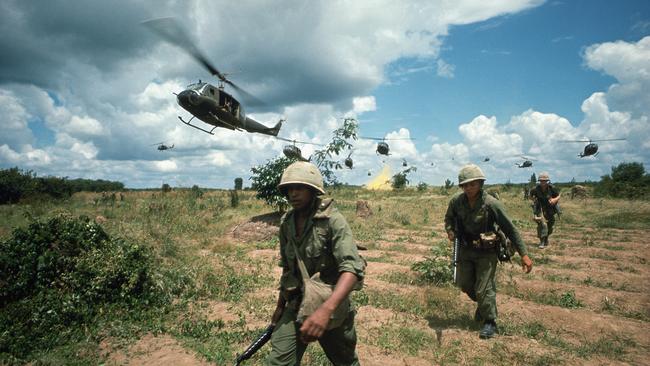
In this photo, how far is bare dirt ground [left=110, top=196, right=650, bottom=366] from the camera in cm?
437

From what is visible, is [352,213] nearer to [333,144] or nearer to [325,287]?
[333,144]

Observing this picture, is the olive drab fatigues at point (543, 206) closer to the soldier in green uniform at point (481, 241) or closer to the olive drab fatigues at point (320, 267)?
the soldier in green uniform at point (481, 241)

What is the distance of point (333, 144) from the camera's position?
1661 cm

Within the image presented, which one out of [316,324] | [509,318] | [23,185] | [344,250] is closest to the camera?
[316,324]

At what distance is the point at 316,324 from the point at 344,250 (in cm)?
51

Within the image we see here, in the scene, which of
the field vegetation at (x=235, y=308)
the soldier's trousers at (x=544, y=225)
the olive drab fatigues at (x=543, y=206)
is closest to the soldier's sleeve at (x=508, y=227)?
the field vegetation at (x=235, y=308)

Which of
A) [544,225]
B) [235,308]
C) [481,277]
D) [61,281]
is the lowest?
[235,308]

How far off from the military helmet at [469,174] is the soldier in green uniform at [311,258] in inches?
98.9

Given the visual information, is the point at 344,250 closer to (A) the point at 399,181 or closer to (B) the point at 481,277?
(B) the point at 481,277

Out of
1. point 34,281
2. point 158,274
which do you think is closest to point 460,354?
point 158,274

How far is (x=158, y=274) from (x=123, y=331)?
5.44 ft

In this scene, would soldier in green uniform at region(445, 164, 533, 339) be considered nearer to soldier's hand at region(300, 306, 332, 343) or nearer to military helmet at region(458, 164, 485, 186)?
military helmet at region(458, 164, 485, 186)

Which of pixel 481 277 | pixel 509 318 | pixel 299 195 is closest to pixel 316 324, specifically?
pixel 299 195

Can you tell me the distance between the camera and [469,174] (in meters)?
4.66
